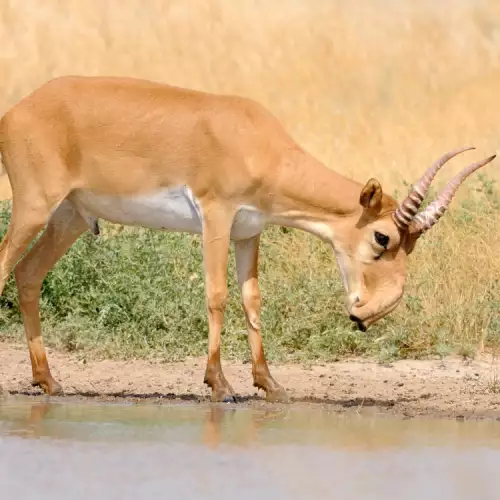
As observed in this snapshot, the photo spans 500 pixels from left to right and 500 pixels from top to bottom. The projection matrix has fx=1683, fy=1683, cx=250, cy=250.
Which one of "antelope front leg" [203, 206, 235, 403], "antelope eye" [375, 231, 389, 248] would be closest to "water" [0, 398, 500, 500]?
"antelope front leg" [203, 206, 235, 403]

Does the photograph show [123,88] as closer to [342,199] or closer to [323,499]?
[342,199]

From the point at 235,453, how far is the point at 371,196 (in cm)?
292

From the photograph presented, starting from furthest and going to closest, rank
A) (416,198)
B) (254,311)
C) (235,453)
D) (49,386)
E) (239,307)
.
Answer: (239,307)
(254,311)
(49,386)
(416,198)
(235,453)

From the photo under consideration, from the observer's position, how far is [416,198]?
11.3m

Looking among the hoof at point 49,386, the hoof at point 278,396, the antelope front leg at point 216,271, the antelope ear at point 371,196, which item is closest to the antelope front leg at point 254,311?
the hoof at point 278,396

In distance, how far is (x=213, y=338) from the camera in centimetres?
1156

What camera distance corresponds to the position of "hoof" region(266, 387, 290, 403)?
454 inches

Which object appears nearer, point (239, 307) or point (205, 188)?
point (205, 188)

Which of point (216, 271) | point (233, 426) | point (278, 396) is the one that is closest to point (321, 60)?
point (216, 271)

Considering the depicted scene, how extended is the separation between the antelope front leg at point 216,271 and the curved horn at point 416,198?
3.77ft

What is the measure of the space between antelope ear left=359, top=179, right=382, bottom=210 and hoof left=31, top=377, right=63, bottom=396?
2491 mm

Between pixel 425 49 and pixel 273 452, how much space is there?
24.5 meters

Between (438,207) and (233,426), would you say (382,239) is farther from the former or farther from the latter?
(233,426)

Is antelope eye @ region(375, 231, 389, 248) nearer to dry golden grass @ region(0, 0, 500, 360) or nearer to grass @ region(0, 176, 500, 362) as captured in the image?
grass @ region(0, 176, 500, 362)
